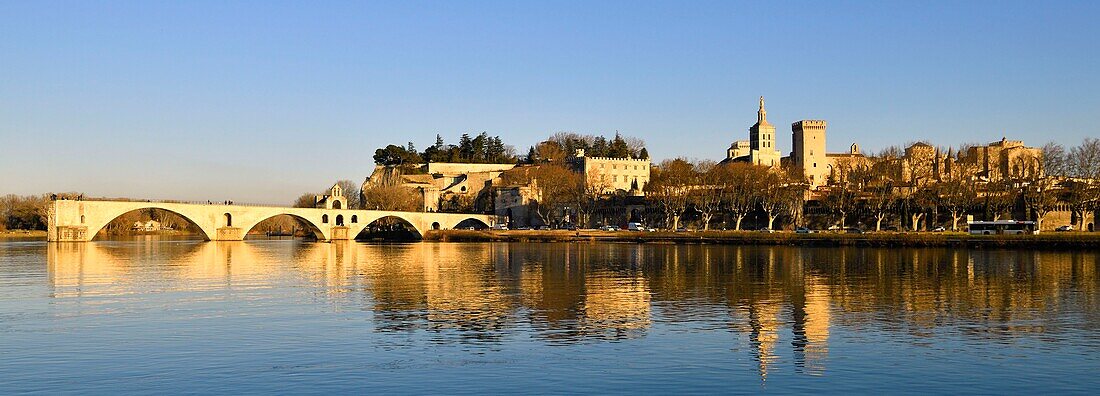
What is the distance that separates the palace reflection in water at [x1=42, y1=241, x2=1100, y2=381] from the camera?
21891 millimetres

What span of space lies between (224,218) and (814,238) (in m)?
53.5

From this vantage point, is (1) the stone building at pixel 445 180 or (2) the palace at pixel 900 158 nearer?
(2) the palace at pixel 900 158

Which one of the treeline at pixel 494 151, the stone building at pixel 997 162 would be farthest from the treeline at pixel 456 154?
the stone building at pixel 997 162

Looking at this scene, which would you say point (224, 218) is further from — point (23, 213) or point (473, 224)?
point (23, 213)

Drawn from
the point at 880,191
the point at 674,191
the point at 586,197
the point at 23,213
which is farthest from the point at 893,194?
the point at 23,213

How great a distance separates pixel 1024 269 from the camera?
42125mm

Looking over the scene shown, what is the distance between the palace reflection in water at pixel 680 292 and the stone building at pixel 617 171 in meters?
78.3

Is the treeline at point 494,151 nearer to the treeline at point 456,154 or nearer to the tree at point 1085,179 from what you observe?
the treeline at point 456,154

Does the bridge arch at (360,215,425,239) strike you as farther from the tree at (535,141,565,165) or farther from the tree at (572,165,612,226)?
the tree at (535,141,565,165)

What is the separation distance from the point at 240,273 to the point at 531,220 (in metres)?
84.2

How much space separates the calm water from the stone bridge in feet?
144

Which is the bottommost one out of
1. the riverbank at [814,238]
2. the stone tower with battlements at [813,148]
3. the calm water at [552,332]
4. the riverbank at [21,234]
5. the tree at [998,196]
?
the calm water at [552,332]

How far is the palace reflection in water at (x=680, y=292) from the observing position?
21.9m

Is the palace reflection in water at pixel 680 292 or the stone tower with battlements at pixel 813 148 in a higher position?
the stone tower with battlements at pixel 813 148
